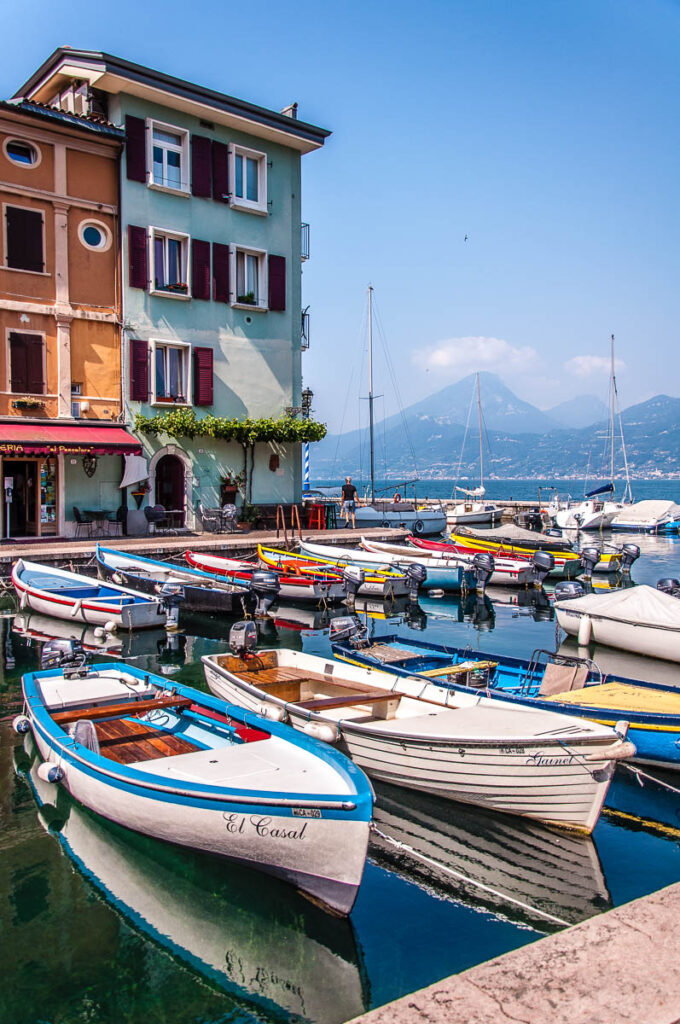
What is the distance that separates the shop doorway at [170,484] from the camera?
28.9m

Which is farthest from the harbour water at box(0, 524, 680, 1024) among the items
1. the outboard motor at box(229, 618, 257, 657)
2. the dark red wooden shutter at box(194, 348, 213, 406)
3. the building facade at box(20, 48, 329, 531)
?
the dark red wooden shutter at box(194, 348, 213, 406)

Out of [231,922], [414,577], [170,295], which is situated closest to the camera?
[231,922]

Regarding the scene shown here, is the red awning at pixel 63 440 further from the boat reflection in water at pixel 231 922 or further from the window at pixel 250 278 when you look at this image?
the boat reflection in water at pixel 231 922

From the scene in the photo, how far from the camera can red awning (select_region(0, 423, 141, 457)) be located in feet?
77.3

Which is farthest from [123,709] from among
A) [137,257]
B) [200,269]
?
[200,269]

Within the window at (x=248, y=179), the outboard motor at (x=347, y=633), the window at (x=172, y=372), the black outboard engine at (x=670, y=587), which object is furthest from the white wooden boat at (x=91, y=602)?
the window at (x=248, y=179)

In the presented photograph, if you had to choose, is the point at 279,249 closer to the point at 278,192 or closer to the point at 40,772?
the point at 278,192

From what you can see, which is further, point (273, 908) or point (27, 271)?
point (27, 271)

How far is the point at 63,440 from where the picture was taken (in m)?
24.4

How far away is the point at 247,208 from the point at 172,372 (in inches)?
268

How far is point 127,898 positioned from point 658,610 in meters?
12.8

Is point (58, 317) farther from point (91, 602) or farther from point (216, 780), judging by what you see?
point (216, 780)

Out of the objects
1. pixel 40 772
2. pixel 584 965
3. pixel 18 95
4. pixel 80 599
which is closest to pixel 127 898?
pixel 40 772

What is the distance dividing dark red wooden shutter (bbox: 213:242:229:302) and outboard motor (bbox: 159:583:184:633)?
13.9 metres
